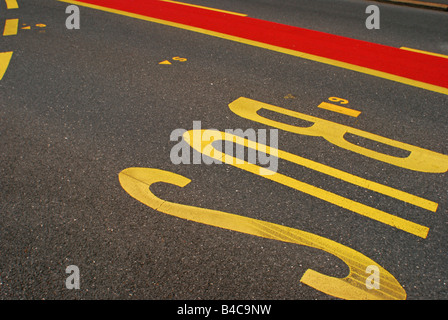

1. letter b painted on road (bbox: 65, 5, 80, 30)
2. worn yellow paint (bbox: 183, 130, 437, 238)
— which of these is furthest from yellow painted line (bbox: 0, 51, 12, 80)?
worn yellow paint (bbox: 183, 130, 437, 238)

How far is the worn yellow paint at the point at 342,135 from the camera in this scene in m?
4.23

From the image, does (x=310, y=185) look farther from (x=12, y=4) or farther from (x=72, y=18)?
(x=12, y=4)

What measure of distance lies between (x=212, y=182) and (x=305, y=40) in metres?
4.49

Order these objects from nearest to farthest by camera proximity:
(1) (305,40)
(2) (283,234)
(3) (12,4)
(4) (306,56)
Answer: (2) (283,234)
(4) (306,56)
(1) (305,40)
(3) (12,4)

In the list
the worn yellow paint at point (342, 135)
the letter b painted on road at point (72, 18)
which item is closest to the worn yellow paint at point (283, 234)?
the worn yellow paint at point (342, 135)

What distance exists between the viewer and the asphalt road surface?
120 inches

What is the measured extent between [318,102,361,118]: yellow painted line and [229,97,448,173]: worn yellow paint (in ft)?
1.04

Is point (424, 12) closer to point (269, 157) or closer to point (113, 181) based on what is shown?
point (269, 157)

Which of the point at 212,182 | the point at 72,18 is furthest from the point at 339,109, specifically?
the point at 72,18

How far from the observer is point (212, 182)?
3977mm

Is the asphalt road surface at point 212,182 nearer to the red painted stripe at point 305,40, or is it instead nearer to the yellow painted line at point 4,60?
the yellow painted line at point 4,60

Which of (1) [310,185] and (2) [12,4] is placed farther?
(2) [12,4]

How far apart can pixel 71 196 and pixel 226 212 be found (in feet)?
4.39
